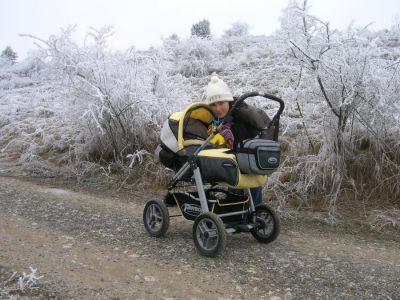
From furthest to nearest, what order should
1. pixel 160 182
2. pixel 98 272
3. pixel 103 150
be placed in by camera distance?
1. pixel 103 150
2. pixel 160 182
3. pixel 98 272

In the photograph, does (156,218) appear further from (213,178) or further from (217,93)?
(217,93)

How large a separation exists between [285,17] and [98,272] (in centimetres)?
406

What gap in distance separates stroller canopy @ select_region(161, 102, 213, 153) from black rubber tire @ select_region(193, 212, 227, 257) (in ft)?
2.41

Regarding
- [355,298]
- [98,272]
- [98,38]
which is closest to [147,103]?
[98,38]

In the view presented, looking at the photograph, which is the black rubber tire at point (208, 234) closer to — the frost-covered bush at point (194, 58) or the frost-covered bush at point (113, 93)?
Result: the frost-covered bush at point (113, 93)

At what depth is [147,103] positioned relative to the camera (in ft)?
26.0

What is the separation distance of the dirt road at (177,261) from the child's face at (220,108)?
4.28 feet

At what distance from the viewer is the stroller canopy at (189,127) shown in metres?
4.59

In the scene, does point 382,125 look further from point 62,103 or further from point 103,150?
point 62,103

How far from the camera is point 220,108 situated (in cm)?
464

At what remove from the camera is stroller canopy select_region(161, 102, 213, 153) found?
181 inches

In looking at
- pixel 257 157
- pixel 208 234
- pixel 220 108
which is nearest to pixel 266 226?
pixel 208 234

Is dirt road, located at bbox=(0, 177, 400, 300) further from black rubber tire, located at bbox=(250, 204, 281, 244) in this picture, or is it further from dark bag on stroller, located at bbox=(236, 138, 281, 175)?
dark bag on stroller, located at bbox=(236, 138, 281, 175)

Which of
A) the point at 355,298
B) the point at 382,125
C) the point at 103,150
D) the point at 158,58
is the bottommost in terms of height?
the point at 355,298
